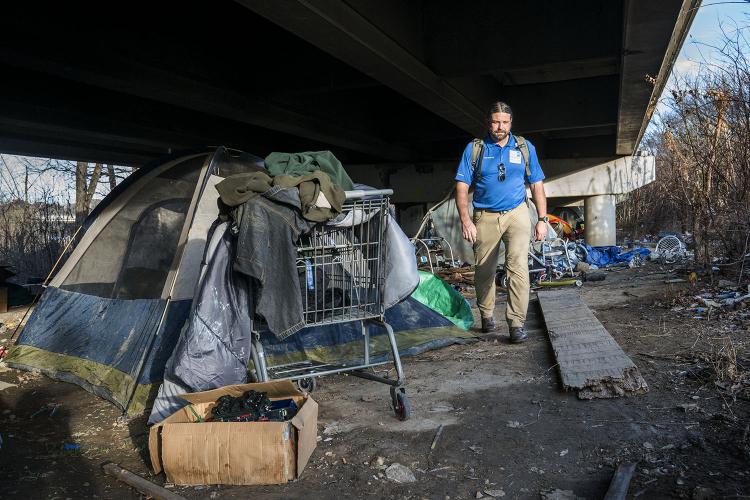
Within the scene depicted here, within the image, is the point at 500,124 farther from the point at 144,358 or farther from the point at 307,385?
the point at 144,358

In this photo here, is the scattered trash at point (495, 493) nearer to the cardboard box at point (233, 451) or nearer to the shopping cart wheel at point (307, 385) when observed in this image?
the cardboard box at point (233, 451)

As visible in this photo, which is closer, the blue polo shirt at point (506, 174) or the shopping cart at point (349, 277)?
the shopping cart at point (349, 277)

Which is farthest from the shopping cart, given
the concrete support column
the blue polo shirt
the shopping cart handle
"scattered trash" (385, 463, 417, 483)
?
the concrete support column

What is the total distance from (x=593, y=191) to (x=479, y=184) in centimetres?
1162

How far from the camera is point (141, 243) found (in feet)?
18.2

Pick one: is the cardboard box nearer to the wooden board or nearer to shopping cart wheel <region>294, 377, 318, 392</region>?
shopping cart wheel <region>294, 377, 318, 392</region>

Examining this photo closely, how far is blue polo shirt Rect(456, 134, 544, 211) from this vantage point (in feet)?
18.1

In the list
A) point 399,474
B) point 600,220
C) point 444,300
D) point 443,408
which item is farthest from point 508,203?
point 600,220

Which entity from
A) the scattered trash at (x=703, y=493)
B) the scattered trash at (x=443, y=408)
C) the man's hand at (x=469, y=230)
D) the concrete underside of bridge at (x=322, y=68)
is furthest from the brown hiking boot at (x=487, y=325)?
the scattered trash at (x=703, y=493)

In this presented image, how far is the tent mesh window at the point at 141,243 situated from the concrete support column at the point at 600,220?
1337 centimetres

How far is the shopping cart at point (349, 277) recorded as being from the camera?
146 inches

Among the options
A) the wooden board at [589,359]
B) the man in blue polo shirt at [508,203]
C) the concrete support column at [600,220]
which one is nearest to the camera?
the wooden board at [589,359]

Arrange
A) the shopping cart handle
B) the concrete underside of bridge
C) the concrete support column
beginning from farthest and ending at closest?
the concrete support column < the concrete underside of bridge < the shopping cart handle

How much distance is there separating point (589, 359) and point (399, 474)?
2.01 m
